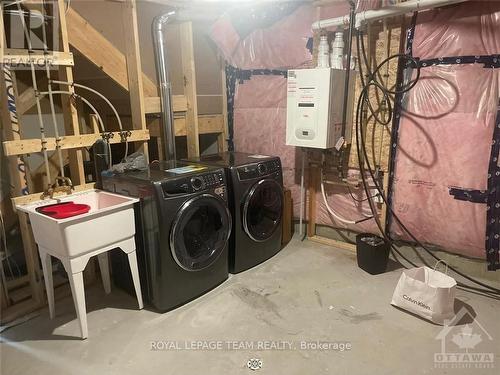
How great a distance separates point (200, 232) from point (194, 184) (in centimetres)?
39

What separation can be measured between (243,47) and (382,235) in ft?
6.76

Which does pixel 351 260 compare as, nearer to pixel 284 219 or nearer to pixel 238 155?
pixel 284 219

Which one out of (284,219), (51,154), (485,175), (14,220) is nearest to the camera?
(485,175)

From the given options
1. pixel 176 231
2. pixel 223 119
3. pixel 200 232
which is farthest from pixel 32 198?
pixel 223 119

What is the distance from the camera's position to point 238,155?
2.92 meters

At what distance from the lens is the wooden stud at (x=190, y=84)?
9.62 ft

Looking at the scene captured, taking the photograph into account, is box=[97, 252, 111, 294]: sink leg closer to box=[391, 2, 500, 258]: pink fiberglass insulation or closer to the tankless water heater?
the tankless water heater

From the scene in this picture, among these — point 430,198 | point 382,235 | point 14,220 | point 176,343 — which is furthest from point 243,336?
point 14,220

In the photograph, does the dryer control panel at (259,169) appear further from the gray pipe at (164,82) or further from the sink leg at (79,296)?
the sink leg at (79,296)

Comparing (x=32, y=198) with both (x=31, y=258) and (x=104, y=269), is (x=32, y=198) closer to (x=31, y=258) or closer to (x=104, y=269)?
(x=31, y=258)

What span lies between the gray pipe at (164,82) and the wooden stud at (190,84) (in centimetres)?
22

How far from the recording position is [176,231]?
2.02m

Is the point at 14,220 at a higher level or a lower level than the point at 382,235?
higher
